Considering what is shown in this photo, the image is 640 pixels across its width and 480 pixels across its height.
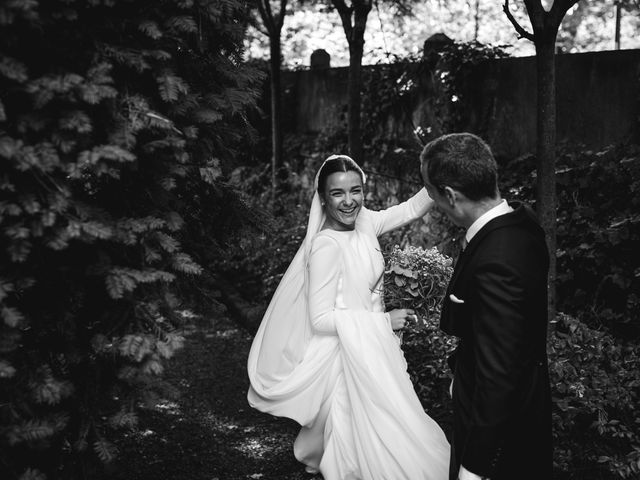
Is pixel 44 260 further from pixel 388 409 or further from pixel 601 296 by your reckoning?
pixel 601 296

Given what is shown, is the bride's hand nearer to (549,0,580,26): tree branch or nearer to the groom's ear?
the groom's ear

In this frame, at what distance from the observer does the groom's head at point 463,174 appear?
8.27 feet

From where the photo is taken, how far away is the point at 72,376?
9.46 ft

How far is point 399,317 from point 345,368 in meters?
0.43

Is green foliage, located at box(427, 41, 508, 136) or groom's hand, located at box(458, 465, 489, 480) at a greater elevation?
green foliage, located at box(427, 41, 508, 136)

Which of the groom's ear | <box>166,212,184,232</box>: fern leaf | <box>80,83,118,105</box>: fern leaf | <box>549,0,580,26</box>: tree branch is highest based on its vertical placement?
<box>549,0,580,26</box>: tree branch

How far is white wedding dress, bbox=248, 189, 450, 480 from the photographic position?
3623 millimetres

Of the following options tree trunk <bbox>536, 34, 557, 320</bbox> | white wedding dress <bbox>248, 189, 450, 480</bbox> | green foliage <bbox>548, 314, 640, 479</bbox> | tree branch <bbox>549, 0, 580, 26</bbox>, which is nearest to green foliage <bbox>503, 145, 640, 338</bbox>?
tree trunk <bbox>536, 34, 557, 320</bbox>

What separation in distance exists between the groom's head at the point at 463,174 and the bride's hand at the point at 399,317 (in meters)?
1.43

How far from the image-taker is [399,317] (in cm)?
397

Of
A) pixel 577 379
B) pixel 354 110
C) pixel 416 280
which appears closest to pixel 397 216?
pixel 416 280

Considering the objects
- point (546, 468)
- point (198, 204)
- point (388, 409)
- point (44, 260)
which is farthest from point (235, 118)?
point (546, 468)

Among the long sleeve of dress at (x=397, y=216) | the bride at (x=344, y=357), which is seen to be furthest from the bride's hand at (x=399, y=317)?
the long sleeve of dress at (x=397, y=216)

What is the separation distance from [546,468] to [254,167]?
34.4ft
